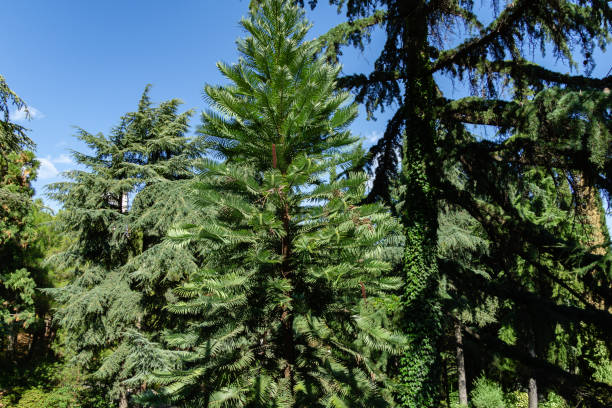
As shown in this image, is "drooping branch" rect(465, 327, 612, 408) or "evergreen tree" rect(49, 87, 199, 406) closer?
"drooping branch" rect(465, 327, 612, 408)

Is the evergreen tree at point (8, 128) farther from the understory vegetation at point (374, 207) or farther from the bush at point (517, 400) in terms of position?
the bush at point (517, 400)

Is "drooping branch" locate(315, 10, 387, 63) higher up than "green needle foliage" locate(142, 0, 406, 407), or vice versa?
"drooping branch" locate(315, 10, 387, 63)

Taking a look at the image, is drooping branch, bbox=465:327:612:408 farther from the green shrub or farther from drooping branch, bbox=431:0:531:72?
the green shrub

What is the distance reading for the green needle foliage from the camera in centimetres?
242

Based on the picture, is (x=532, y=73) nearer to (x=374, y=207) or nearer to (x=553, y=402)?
(x=374, y=207)

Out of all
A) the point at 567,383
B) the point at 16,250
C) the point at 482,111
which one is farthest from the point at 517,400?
the point at 16,250

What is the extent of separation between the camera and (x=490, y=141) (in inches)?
156

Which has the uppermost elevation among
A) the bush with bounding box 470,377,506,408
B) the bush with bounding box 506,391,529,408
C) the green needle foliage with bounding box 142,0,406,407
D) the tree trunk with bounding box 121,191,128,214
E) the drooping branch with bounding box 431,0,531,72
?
the drooping branch with bounding box 431,0,531,72

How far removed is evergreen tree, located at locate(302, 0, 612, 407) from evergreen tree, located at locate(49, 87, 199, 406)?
718 cm

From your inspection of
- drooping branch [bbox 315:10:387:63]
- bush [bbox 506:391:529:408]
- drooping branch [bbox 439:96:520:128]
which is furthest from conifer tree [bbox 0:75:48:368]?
bush [bbox 506:391:529:408]

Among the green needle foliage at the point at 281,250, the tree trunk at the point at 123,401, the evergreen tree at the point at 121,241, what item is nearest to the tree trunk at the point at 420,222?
the green needle foliage at the point at 281,250

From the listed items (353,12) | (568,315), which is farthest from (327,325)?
(353,12)

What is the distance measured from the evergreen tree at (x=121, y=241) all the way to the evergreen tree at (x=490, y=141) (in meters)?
7.18

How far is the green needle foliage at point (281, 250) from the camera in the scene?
242 centimetres
